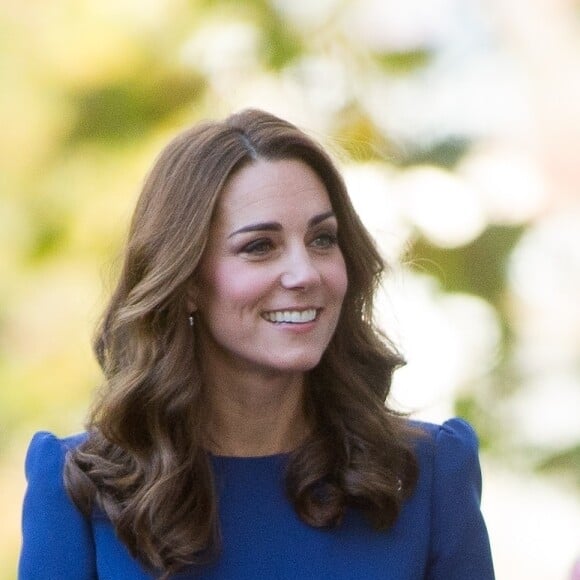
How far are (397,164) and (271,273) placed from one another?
63.5 inches

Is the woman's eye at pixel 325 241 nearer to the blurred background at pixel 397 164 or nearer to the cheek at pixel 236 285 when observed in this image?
the cheek at pixel 236 285

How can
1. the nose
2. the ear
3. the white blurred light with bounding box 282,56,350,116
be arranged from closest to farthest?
the nose < the ear < the white blurred light with bounding box 282,56,350,116

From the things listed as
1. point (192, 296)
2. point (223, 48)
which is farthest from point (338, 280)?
point (223, 48)

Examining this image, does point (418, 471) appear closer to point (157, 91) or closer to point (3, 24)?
point (157, 91)

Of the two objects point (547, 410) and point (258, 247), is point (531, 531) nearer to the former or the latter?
point (547, 410)

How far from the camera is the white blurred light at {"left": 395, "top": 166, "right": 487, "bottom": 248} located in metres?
3.69

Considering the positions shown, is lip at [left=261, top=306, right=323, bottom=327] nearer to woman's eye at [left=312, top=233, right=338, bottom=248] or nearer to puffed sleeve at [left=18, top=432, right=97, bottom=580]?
woman's eye at [left=312, top=233, right=338, bottom=248]

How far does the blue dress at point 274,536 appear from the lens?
7.30 ft

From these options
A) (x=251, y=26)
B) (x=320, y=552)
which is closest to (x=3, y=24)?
(x=251, y=26)

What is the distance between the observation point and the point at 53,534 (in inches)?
87.9

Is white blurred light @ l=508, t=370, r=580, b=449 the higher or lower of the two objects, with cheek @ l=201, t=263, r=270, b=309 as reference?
higher

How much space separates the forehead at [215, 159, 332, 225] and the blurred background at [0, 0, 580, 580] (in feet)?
4.59

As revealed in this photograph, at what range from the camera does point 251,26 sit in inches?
147

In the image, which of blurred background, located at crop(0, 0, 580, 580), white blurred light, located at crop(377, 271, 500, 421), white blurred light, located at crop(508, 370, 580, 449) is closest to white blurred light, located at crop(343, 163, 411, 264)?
blurred background, located at crop(0, 0, 580, 580)
